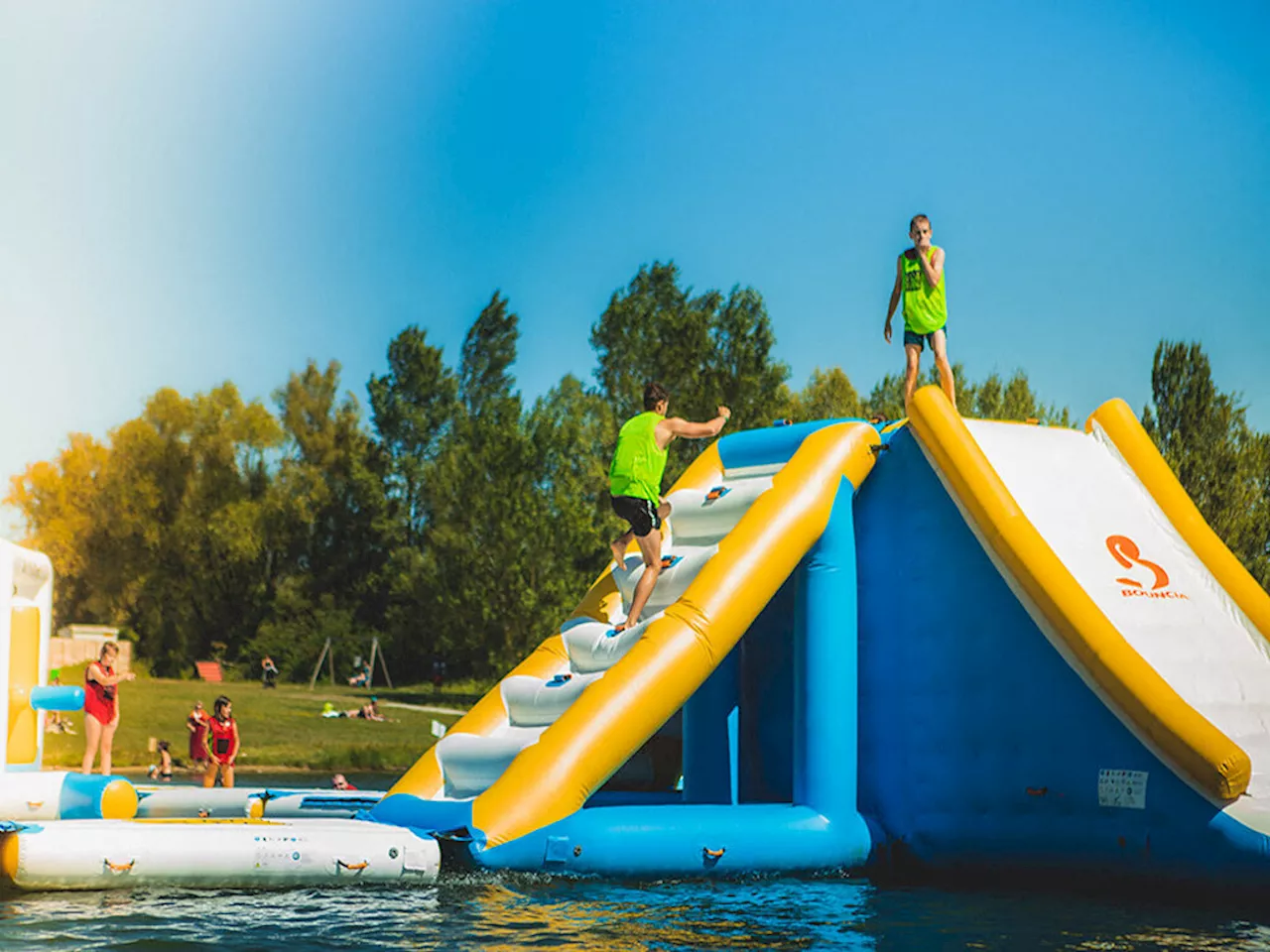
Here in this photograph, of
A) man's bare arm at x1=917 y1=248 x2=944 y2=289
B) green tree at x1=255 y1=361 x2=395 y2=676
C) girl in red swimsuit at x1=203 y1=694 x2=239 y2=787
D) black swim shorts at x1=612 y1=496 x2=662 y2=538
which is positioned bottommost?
girl in red swimsuit at x1=203 y1=694 x2=239 y2=787

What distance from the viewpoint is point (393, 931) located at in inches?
275

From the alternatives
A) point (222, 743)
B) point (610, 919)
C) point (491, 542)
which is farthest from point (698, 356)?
point (610, 919)

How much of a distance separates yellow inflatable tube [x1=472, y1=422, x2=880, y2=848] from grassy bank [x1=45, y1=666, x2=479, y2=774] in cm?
1433

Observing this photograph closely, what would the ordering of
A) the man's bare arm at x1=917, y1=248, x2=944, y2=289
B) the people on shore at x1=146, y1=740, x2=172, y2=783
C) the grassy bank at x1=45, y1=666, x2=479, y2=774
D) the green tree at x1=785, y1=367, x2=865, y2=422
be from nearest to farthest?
the man's bare arm at x1=917, y1=248, x2=944, y2=289, the people on shore at x1=146, y1=740, x2=172, y2=783, the grassy bank at x1=45, y1=666, x2=479, y2=774, the green tree at x1=785, y1=367, x2=865, y2=422

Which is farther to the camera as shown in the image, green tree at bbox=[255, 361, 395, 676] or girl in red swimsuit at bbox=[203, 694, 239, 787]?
green tree at bbox=[255, 361, 395, 676]

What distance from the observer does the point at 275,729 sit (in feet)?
85.3

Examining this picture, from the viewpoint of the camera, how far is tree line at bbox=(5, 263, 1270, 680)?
34031mm

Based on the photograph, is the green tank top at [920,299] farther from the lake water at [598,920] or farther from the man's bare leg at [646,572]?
the lake water at [598,920]

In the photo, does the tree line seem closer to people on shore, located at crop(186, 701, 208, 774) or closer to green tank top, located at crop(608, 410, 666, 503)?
people on shore, located at crop(186, 701, 208, 774)

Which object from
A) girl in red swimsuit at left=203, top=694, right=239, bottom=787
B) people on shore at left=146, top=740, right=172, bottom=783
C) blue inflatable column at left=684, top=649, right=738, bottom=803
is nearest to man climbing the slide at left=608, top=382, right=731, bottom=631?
blue inflatable column at left=684, top=649, right=738, bottom=803

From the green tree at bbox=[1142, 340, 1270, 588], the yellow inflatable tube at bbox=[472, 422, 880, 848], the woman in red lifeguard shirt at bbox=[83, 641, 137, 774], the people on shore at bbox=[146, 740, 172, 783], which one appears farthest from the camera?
the green tree at bbox=[1142, 340, 1270, 588]

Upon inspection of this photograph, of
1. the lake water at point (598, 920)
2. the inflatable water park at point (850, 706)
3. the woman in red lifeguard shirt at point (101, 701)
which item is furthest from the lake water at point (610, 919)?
the woman in red lifeguard shirt at point (101, 701)

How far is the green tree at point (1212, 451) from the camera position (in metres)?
28.9

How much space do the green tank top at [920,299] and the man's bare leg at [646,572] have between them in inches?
103
